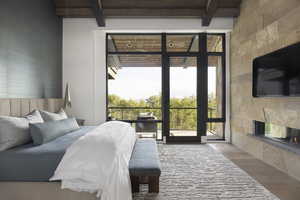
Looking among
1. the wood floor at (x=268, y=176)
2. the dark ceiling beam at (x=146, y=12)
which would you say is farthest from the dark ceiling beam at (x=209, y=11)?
the wood floor at (x=268, y=176)

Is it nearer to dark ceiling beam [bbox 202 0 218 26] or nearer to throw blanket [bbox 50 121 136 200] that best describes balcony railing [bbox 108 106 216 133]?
dark ceiling beam [bbox 202 0 218 26]

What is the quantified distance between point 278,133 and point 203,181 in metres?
1.53

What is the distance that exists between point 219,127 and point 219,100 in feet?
2.15

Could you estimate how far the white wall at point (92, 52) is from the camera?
5461 millimetres

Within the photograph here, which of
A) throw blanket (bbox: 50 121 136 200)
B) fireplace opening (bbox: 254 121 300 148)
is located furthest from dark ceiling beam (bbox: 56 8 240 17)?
throw blanket (bbox: 50 121 136 200)

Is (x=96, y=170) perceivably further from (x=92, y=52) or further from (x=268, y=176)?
(x=92, y=52)

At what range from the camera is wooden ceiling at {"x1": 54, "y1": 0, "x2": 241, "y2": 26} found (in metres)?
5.07

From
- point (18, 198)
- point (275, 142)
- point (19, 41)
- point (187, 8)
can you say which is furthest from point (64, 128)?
point (187, 8)

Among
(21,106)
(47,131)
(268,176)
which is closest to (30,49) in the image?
(21,106)

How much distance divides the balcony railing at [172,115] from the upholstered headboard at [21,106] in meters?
1.62

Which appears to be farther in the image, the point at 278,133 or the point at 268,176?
the point at 278,133

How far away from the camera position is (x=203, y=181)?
3033 mm

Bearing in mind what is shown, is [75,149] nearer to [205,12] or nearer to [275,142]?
[275,142]

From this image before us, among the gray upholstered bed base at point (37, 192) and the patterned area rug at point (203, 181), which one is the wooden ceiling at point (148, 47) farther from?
the gray upholstered bed base at point (37, 192)
